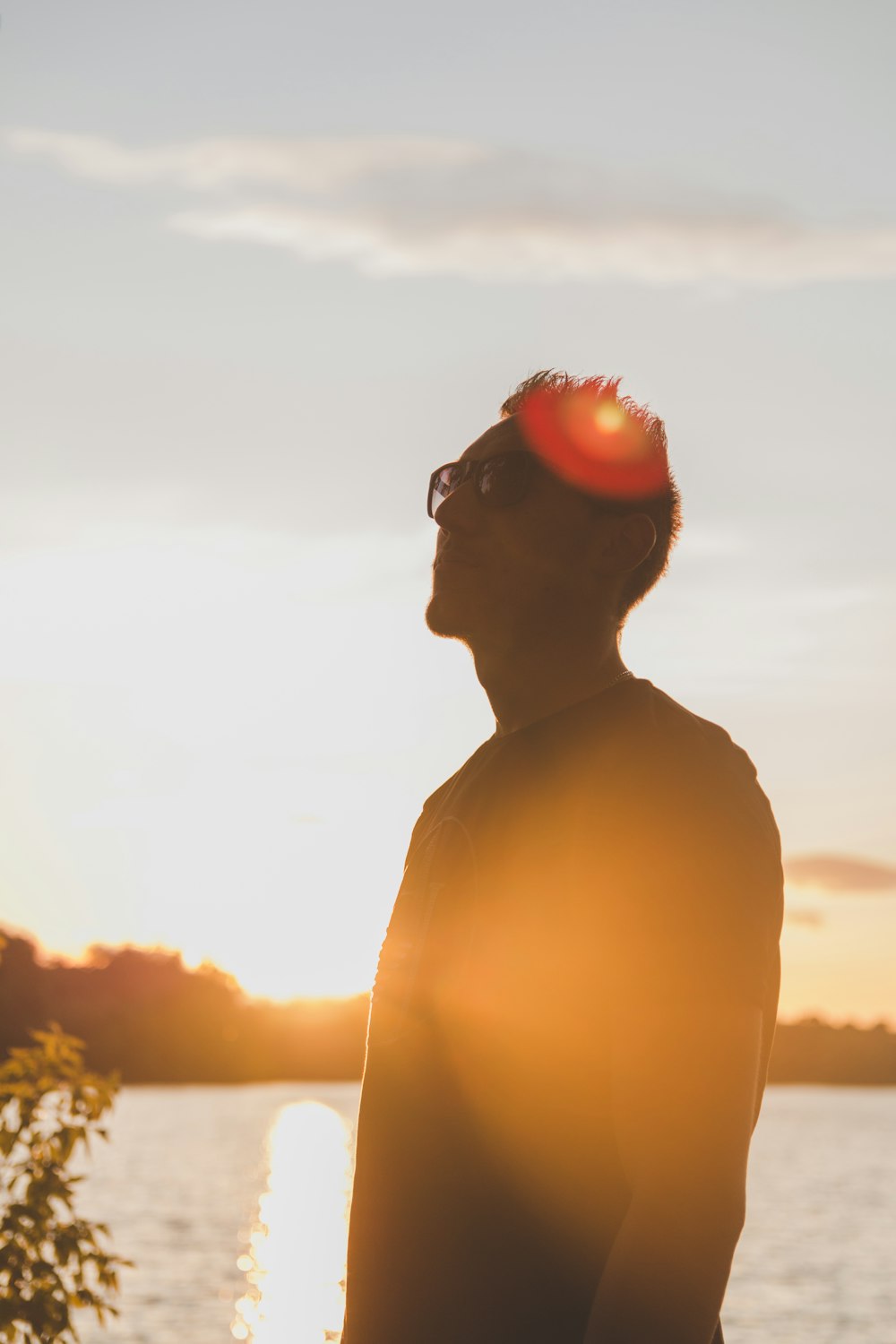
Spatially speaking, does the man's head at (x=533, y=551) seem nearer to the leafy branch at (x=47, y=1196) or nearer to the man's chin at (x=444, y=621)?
the man's chin at (x=444, y=621)

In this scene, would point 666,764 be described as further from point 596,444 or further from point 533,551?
point 596,444

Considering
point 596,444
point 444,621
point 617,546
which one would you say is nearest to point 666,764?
point 617,546

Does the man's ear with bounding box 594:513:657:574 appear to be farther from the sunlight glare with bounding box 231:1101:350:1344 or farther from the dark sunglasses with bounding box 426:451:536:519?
the sunlight glare with bounding box 231:1101:350:1344

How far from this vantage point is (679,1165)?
2219mm

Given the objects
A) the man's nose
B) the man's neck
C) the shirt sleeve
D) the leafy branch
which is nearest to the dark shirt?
the shirt sleeve

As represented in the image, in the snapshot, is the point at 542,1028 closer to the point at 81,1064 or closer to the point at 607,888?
the point at 607,888

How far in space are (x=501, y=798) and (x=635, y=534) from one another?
64cm

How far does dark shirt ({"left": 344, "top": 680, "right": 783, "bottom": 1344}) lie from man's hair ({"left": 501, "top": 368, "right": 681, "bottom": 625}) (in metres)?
0.43

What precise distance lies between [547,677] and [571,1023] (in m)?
0.73

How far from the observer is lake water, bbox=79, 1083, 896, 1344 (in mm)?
55656

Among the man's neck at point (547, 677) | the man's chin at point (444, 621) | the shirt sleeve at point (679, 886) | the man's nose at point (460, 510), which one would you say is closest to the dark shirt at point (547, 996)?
the shirt sleeve at point (679, 886)

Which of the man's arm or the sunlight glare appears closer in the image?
the man's arm

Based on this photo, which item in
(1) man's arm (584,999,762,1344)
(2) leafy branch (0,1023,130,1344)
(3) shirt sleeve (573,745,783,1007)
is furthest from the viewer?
(2) leafy branch (0,1023,130,1344)

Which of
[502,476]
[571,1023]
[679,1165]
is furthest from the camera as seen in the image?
[502,476]
